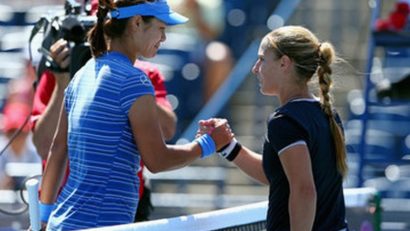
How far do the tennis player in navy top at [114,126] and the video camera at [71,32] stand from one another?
0.81 m

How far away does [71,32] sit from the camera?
16.1 ft

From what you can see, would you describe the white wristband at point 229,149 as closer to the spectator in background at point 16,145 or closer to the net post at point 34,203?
the net post at point 34,203

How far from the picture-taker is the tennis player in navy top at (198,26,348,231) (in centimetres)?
377

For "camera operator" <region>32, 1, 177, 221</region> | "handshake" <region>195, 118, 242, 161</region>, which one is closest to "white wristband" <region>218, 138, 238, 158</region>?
"handshake" <region>195, 118, 242, 161</region>

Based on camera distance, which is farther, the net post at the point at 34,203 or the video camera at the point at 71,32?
the video camera at the point at 71,32

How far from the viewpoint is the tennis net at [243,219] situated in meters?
3.87

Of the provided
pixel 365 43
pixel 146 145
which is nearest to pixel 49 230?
pixel 146 145

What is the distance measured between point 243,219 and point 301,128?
1.90ft

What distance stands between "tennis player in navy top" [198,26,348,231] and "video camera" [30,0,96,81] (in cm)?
113

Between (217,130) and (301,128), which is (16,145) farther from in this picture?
(301,128)

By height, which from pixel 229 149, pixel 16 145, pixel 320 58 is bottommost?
pixel 16 145

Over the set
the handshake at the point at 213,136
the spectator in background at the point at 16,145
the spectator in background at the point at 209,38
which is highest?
the handshake at the point at 213,136

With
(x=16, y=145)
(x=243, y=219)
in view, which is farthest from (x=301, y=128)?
(x=16, y=145)

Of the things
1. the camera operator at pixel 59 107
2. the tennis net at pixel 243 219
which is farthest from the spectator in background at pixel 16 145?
the tennis net at pixel 243 219
